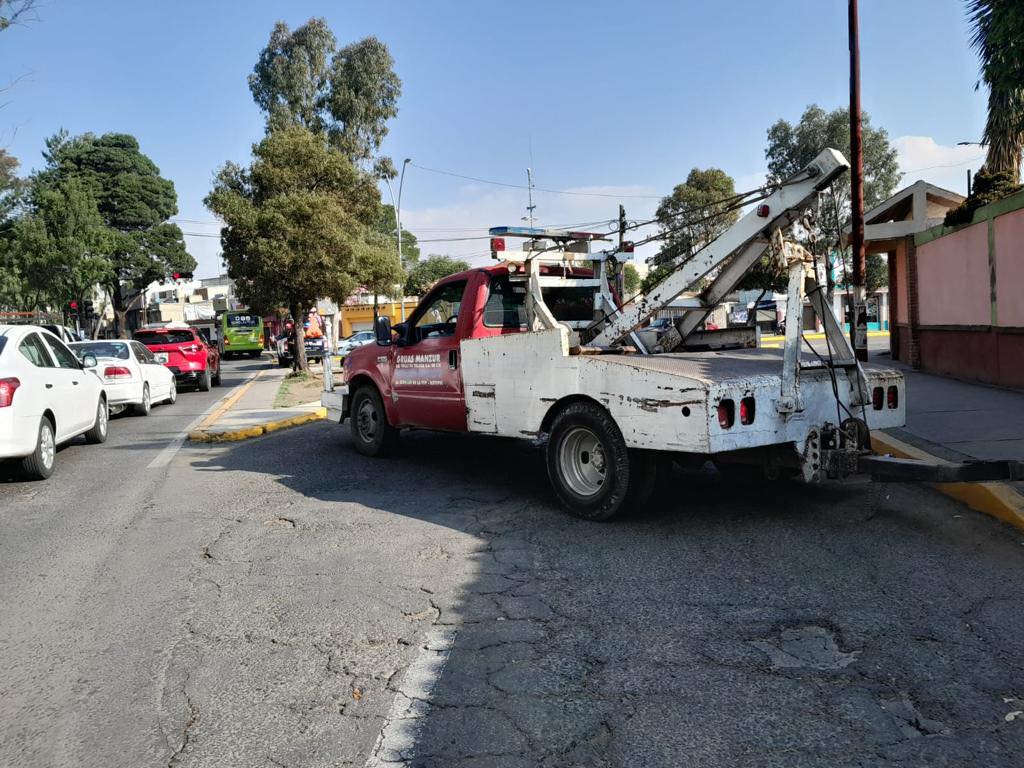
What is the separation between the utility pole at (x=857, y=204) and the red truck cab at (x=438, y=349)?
6.41 m

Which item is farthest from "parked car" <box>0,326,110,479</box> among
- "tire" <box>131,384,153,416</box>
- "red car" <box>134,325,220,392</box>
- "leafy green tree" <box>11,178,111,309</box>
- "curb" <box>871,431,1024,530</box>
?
"leafy green tree" <box>11,178,111,309</box>

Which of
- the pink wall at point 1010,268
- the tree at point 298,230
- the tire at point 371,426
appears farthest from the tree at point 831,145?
the tire at point 371,426

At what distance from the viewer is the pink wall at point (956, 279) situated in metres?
13.4

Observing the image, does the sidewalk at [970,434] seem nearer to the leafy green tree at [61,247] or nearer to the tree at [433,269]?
the leafy green tree at [61,247]

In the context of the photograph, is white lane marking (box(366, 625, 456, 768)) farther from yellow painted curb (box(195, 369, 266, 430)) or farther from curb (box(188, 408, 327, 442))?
yellow painted curb (box(195, 369, 266, 430))

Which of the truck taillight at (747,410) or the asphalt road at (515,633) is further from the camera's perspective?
the truck taillight at (747,410)

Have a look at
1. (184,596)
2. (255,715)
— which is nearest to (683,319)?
(184,596)

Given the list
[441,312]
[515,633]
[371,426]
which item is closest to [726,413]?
[515,633]

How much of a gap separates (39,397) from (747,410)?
723 centimetres

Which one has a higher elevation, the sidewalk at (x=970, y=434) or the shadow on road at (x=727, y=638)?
the sidewalk at (x=970, y=434)

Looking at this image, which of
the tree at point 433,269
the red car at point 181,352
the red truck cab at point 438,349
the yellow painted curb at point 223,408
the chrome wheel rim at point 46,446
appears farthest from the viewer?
the tree at point 433,269

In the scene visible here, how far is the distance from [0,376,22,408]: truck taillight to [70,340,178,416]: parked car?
16.2ft

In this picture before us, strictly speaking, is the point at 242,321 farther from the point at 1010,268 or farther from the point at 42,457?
the point at 1010,268

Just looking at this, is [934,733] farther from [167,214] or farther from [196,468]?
[167,214]
